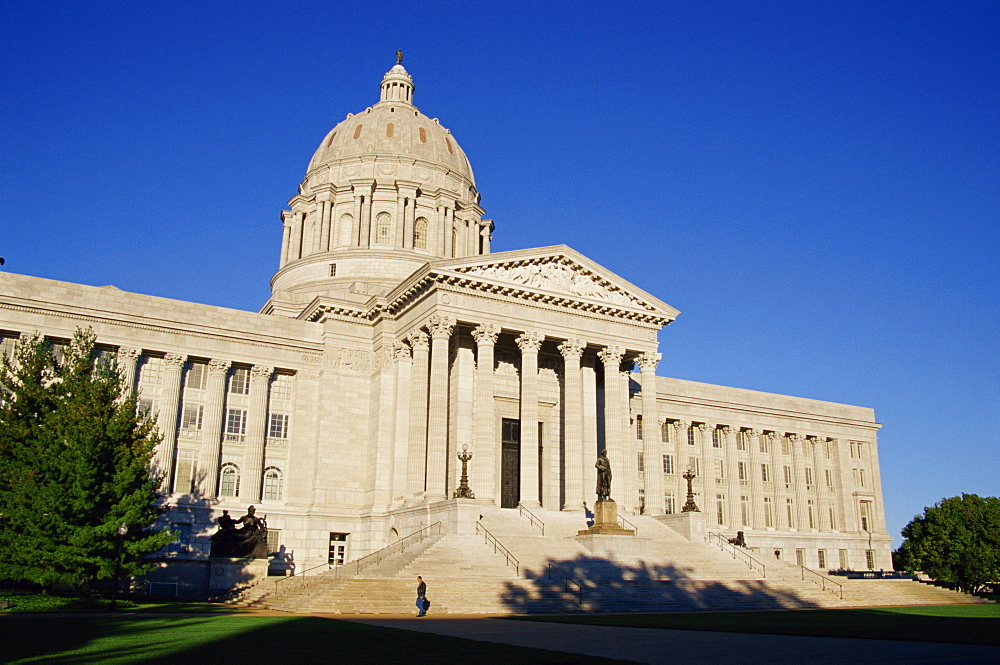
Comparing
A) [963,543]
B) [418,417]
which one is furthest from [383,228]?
[963,543]

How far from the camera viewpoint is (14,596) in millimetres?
30609

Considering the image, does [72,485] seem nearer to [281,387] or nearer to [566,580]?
[566,580]

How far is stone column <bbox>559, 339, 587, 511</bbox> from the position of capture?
48.6 m

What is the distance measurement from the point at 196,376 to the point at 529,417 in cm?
1980

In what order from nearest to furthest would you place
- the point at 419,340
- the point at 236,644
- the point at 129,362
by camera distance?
the point at 236,644 < the point at 129,362 < the point at 419,340

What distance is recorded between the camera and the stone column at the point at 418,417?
47.2m

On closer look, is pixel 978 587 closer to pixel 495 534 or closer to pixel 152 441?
pixel 495 534

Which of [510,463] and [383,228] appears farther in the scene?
[383,228]

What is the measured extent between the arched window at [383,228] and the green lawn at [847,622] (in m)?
42.1

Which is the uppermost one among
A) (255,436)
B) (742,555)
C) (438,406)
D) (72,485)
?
(438,406)

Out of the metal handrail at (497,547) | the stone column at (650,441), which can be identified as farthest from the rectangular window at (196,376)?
the stone column at (650,441)

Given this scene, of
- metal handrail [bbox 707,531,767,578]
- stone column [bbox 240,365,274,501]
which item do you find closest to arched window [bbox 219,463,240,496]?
stone column [bbox 240,365,274,501]

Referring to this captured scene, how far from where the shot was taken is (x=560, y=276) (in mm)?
51656

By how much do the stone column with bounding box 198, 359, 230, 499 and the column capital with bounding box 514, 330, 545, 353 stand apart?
57.2 ft
